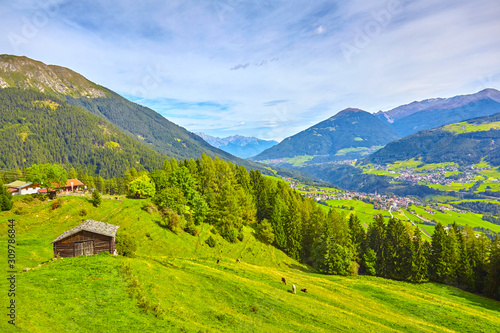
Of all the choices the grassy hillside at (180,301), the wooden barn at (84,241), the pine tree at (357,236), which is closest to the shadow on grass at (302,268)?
the pine tree at (357,236)

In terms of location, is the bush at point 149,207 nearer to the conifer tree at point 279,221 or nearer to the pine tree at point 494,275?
the conifer tree at point 279,221

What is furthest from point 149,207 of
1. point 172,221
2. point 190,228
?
point 190,228

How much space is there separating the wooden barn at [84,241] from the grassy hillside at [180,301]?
138 inches

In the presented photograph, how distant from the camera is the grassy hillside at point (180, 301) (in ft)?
68.2

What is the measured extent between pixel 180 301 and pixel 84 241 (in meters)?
26.1

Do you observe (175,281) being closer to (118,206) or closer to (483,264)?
(118,206)

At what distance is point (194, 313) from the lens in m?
24.8

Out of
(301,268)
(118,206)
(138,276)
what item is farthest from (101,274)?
(301,268)

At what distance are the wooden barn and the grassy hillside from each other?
11.5 ft

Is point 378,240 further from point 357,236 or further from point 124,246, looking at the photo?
point 124,246

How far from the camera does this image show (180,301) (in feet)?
87.7

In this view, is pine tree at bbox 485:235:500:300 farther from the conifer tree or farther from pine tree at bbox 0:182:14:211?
pine tree at bbox 0:182:14:211

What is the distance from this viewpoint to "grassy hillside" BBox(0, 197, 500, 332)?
68.2 feet

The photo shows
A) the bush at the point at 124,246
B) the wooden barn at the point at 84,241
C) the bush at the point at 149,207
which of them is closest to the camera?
the wooden barn at the point at 84,241
